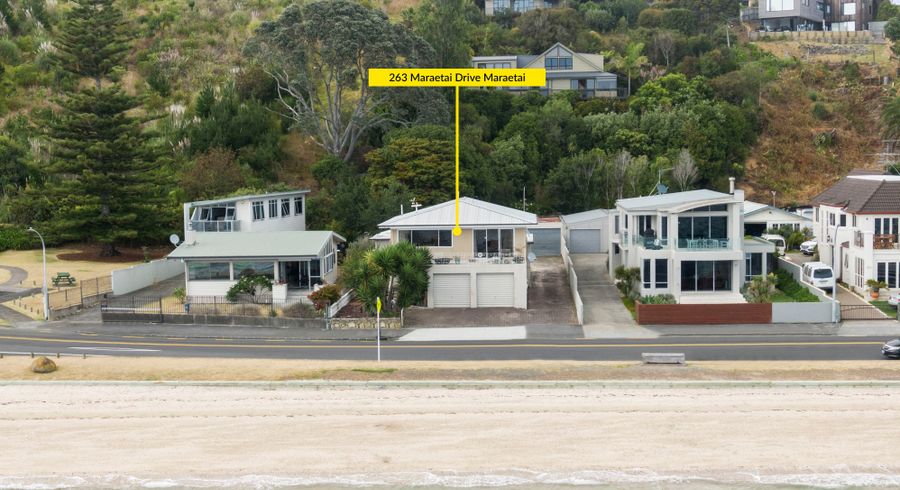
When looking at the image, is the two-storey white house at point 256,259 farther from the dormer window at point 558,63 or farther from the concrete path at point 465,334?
the dormer window at point 558,63

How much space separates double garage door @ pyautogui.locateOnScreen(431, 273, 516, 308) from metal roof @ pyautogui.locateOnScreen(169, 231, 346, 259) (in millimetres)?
6455

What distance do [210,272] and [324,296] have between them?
6.87m

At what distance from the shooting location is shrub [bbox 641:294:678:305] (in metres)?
43.1

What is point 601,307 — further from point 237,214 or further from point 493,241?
point 237,214

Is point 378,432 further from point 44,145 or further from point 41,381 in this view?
point 44,145

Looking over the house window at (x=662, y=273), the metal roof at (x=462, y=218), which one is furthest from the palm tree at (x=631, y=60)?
the house window at (x=662, y=273)

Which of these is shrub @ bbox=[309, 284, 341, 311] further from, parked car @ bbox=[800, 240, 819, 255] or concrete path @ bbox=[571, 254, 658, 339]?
parked car @ bbox=[800, 240, 819, 255]

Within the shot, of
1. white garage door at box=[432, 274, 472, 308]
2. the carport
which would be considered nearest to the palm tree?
the carport

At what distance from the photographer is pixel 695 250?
44.5 m

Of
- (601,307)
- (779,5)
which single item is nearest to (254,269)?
(601,307)

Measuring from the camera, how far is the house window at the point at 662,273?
45.4 metres

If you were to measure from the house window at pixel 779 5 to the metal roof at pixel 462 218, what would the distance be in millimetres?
92916

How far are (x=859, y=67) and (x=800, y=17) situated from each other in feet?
75.3

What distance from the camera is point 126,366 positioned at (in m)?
33.1
